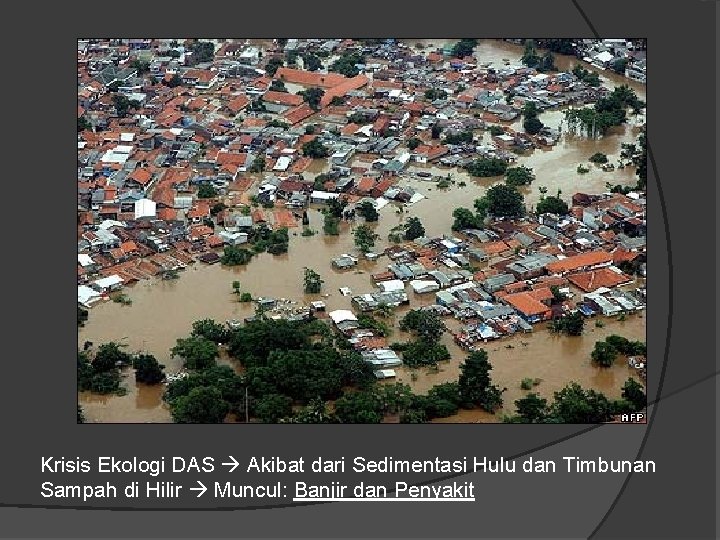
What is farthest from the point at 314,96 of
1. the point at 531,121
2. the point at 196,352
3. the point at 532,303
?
the point at 196,352

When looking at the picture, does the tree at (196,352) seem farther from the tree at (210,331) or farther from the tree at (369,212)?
the tree at (369,212)

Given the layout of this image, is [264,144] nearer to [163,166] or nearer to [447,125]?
[163,166]

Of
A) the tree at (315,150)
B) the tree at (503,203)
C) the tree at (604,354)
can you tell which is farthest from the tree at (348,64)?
the tree at (604,354)

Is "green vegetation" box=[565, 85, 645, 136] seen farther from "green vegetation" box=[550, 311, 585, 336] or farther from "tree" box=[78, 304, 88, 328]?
"tree" box=[78, 304, 88, 328]

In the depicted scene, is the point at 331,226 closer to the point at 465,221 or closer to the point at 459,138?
the point at 465,221

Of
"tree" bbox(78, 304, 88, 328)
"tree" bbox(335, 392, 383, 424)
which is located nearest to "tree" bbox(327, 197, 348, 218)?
"tree" bbox(78, 304, 88, 328)

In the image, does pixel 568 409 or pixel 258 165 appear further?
pixel 258 165
